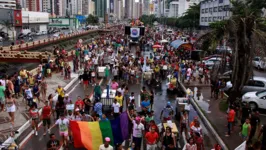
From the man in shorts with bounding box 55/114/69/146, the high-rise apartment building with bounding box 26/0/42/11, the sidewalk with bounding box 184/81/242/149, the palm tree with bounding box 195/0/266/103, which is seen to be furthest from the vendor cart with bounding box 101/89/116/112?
the high-rise apartment building with bounding box 26/0/42/11

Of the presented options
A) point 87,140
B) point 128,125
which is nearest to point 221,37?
point 128,125

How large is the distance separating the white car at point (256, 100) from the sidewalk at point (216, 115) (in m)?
1.56

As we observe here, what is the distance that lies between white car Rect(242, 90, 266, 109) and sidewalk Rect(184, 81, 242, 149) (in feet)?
5.13

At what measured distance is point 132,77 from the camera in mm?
24078

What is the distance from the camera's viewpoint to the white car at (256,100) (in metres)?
16.3

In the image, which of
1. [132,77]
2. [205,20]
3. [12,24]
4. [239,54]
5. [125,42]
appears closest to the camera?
[239,54]

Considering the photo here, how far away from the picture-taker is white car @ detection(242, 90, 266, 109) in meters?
16.3

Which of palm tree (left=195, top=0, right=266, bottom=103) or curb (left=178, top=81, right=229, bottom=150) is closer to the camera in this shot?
curb (left=178, top=81, right=229, bottom=150)

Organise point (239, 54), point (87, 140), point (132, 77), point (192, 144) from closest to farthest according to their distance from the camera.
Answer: point (192, 144) < point (87, 140) < point (239, 54) < point (132, 77)

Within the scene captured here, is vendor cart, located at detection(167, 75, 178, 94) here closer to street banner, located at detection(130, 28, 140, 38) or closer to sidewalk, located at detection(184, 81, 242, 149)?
sidewalk, located at detection(184, 81, 242, 149)

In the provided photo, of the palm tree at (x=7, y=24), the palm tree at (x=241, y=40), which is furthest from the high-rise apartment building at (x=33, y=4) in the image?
the palm tree at (x=241, y=40)

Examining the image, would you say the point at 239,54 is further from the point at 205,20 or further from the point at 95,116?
the point at 205,20

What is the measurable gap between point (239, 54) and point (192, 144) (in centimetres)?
751

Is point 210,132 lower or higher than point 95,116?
lower
